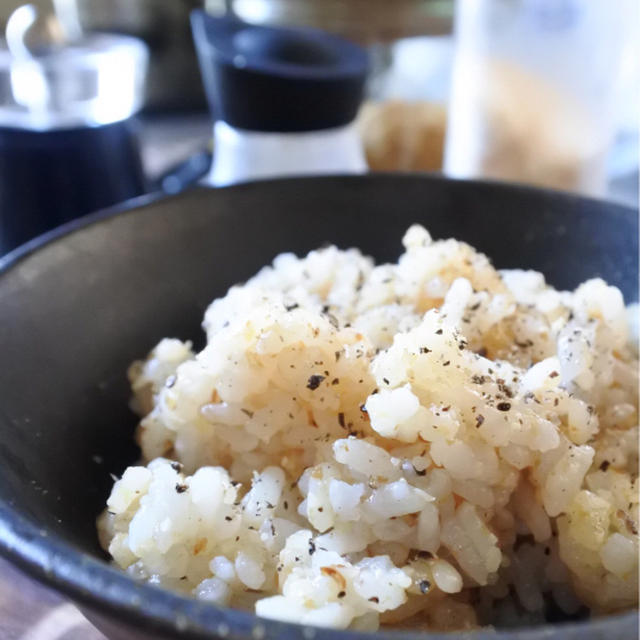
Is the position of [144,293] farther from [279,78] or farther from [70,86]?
[70,86]

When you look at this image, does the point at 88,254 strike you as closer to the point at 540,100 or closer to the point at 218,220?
the point at 218,220

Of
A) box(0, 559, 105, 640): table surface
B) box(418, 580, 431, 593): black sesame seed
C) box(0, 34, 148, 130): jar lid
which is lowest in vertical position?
box(0, 559, 105, 640): table surface

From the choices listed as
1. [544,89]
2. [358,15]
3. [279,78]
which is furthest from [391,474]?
[358,15]

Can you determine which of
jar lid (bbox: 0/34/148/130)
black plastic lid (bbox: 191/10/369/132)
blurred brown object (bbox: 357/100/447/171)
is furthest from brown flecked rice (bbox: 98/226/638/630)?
blurred brown object (bbox: 357/100/447/171)

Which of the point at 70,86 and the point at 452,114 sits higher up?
the point at 70,86

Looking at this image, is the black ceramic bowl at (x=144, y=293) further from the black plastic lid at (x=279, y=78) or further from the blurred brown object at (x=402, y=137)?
the blurred brown object at (x=402, y=137)

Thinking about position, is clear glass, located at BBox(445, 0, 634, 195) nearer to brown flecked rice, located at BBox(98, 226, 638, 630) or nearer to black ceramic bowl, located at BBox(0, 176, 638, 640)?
black ceramic bowl, located at BBox(0, 176, 638, 640)

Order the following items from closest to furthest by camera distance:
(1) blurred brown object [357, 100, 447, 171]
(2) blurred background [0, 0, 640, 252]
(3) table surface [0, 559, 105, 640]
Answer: (3) table surface [0, 559, 105, 640], (2) blurred background [0, 0, 640, 252], (1) blurred brown object [357, 100, 447, 171]
